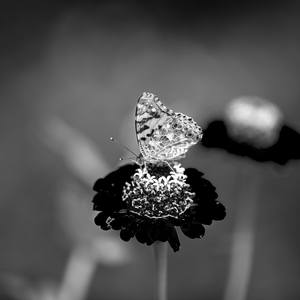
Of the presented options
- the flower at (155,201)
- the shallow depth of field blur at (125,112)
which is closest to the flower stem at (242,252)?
the shallow depth of field blur at (125,112)

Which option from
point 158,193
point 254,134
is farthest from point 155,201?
point 254,134

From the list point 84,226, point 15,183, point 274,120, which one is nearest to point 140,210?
point 84,226

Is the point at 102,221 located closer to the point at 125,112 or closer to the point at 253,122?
the point at 253,122

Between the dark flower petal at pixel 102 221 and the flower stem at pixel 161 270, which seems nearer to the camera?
the flower stem at pixel 161 270

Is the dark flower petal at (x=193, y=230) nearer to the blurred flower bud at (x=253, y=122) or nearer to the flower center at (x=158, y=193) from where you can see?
the flower center at (x=158, y=193)

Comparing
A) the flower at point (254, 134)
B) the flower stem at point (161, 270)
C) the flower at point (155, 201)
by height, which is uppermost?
the flower at point (254, 134)

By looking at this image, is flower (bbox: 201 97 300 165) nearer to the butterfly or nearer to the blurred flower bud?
the blurred flower bud
